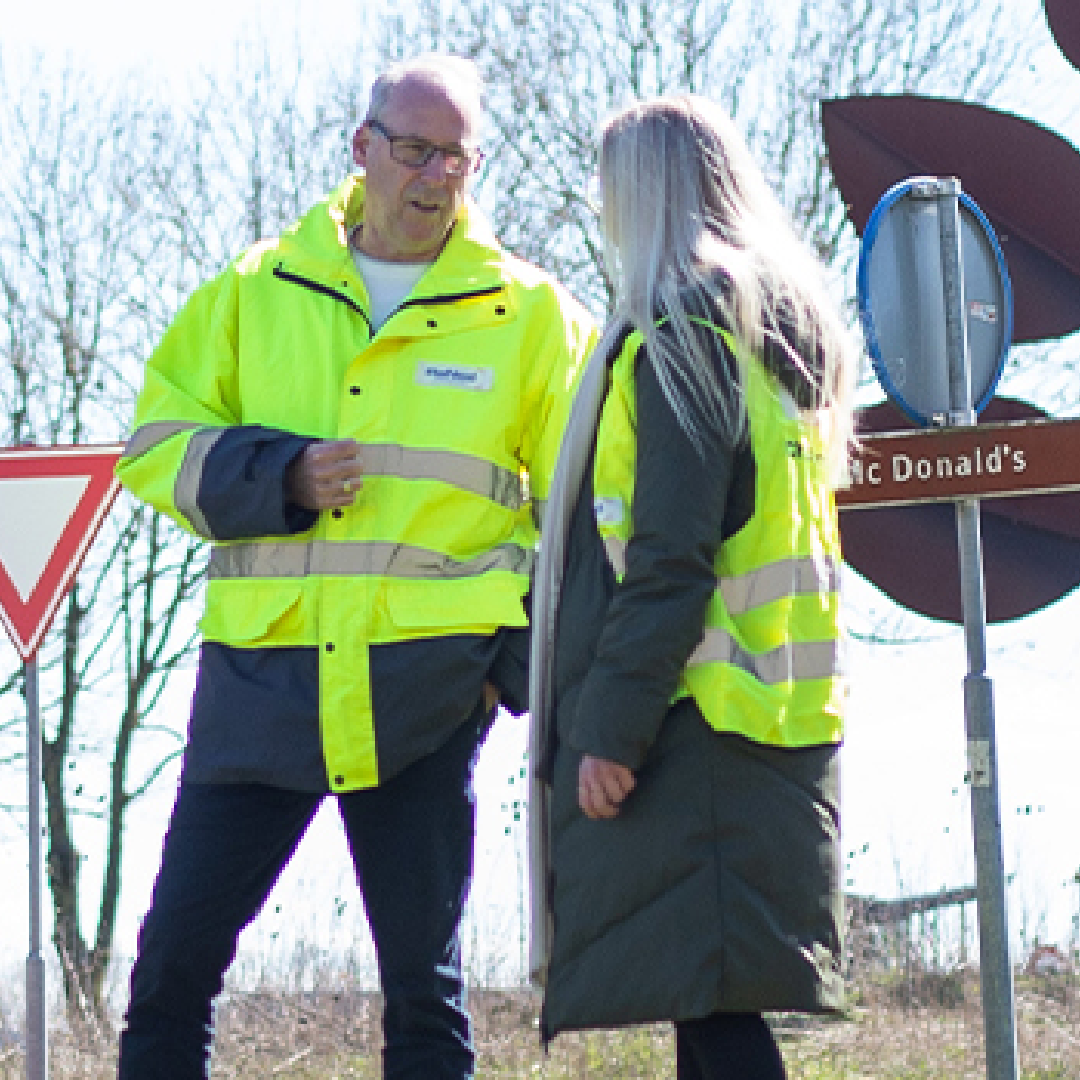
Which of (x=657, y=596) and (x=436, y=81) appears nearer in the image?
(x=657, y=596)

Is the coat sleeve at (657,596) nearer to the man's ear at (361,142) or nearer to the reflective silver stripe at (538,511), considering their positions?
the reflective silver stripe at (538,511)

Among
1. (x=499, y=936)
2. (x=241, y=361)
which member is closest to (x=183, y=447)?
(x=241, y=361)

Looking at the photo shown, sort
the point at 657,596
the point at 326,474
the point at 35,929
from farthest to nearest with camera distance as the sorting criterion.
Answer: the point at 35,929 → the point at 326,474 → the point at 657,596

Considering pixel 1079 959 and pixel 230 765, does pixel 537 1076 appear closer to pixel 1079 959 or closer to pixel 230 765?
pixel 1079 959

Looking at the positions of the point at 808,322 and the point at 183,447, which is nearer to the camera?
the point at 808,322

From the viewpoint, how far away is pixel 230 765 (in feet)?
13.5

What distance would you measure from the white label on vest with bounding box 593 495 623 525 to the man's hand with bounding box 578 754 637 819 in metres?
0.36

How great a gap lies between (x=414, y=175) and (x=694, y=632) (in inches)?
48.7

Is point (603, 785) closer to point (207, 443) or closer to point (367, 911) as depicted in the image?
point (367, 911)

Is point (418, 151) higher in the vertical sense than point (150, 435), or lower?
higher

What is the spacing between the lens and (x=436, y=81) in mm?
4375

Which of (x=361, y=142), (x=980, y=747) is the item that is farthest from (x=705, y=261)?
(x=980, y=747)

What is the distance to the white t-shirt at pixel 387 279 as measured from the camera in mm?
4383

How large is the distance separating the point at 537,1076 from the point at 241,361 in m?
2.85
